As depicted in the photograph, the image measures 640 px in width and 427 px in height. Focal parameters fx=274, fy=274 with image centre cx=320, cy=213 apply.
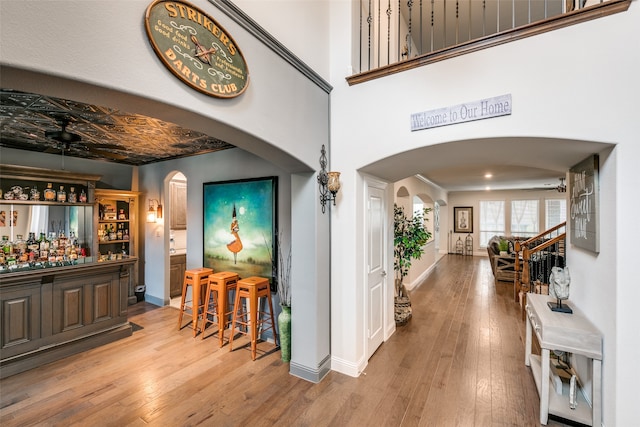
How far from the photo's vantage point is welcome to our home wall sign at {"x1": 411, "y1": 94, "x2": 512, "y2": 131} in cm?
208

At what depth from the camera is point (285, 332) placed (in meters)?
2.98

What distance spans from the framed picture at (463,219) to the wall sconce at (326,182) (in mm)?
10173

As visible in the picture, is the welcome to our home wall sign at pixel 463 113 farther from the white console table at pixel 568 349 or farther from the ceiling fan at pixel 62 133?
the ceiling fan at pixel 62 133

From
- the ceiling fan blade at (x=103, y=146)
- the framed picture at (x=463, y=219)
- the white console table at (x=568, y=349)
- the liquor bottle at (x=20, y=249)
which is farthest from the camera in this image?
the framed picture at (x=463, y=219)

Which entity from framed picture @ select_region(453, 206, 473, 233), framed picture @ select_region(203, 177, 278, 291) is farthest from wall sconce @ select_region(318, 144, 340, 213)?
framed picture @ select_region(453, 206, 473, 233)

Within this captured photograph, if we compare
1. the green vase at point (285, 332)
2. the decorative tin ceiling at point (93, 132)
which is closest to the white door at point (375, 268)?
the green vase at point (285, 332)

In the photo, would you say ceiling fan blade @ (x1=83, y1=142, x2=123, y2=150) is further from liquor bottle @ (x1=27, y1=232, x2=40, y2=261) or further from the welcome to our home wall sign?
the welcome to our home wall sign

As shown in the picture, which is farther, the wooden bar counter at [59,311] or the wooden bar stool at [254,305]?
the wooden bar stool at [254,305]

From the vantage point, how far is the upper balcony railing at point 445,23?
1.95 metres

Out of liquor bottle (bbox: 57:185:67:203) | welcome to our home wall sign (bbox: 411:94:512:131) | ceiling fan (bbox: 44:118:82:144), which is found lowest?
liquor bottle (bbox: 57:185:67:203)

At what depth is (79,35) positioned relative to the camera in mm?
1142

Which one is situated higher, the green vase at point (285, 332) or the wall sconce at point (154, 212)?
the wall sconce at point (154, 212)

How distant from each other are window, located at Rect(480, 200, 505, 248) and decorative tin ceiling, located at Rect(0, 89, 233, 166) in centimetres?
1053

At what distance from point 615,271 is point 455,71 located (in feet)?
5.95
